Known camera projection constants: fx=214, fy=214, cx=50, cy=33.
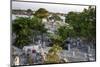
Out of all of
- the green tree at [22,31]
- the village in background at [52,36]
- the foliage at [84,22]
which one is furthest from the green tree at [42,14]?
the foliage at [84,22]

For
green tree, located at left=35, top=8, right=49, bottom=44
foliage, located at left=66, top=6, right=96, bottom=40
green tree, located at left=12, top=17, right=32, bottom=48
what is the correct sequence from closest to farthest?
green tree, located at left=12, top=17, right=32, bottom=48
green tree, located at left=35, top=8, right=49, bottom=44
foliage, located at left=66, top=6, right=96, bottom=40

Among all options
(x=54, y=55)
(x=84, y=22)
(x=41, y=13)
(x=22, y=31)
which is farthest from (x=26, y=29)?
(x=84, y=22)

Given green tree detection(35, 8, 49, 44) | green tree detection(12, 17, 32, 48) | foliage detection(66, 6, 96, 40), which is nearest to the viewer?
green tree detection(12, 17, 32, 48)

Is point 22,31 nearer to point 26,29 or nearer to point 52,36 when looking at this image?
point 26,29

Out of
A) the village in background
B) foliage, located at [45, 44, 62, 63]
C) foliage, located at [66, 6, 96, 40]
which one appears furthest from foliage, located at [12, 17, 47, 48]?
foliage, located at [66, 6, 96, 40]

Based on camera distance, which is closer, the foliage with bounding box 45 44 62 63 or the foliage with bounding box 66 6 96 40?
the foliage with bounding box 45 44 62 63

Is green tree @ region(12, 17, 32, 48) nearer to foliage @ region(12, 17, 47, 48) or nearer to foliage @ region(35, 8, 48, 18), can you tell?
foliage @ region(12, 17, 47, 48)

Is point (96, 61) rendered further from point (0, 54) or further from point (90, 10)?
point (0, 54)

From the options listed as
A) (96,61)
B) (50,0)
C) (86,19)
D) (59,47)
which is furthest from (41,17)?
(96,61)
